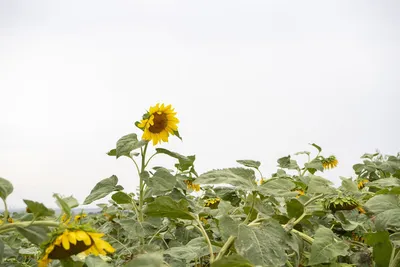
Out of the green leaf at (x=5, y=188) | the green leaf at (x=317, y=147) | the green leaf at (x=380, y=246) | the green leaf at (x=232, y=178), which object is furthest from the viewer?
the green leaf at (x=317, y=147)

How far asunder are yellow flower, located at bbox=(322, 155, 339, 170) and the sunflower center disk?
225cm

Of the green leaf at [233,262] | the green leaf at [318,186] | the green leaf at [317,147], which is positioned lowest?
the green leaf at [233,262]

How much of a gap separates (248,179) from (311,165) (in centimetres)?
141

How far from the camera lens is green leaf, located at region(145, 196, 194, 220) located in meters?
1.16

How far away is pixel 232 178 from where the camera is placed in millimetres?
1141

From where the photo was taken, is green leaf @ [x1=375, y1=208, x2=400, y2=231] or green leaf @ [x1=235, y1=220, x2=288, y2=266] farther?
green leaf @ [x1=375, y1=208, x2=400, y2=231]

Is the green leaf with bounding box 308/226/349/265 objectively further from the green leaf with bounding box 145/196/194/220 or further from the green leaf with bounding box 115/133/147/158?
the green leaf with bounding box 115/133/147/158

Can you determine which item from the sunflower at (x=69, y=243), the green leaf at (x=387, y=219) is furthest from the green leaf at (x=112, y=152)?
A: the green leaf at (x=387, y=219)

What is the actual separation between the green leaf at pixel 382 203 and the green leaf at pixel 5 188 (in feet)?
3.20

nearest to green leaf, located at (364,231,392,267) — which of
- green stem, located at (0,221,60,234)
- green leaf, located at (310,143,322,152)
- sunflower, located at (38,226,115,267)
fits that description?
sunflower, located at (38,226,115,267)

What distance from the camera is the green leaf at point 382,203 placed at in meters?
1.30

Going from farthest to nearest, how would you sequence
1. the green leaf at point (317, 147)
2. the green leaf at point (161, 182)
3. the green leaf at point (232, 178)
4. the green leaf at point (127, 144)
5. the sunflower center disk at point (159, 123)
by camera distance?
the green leaf at point (317, 147) → the sunflower center disk at point (159, 123) → the green leaf at point (127, 144) → the green leaf at point (161, 182) → the green leaf at point (232, 178)

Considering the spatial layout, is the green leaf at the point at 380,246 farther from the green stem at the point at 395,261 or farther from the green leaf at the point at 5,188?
the green leaf at the point at 5,188

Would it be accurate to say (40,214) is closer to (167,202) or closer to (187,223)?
(167,202)
